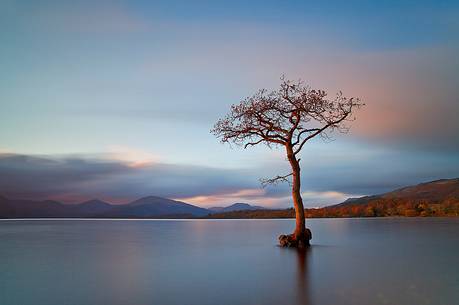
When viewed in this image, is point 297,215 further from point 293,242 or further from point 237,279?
point 237,279

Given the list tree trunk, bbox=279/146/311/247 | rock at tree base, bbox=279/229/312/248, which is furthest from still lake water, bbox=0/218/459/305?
tree trunk, bbox=279/146/311/247

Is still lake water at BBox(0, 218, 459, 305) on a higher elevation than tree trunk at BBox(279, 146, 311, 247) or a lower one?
lower

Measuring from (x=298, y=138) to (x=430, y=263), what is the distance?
975 centimetres

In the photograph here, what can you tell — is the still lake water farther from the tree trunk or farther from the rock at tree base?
the tree trunk

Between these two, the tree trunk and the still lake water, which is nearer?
the still lake water

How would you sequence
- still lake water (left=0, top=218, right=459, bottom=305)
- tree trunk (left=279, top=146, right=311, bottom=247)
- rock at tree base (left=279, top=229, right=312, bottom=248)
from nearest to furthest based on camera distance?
still lake water (left=0, top=218, right=459, bottom=305)
rock at tree base (left=279, top=229, right=312, bottom=248)
tree trunk (left=279, top=146, right=311, bottom=247)

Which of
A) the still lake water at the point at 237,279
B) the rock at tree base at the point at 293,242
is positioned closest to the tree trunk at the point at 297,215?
the rock at tree base at the point at 293,242

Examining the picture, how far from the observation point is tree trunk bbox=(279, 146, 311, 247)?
2119 centimetres

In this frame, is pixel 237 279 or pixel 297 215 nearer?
pixel 237 279

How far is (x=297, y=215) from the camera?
21.5 m

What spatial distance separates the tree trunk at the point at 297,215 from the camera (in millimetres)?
21188

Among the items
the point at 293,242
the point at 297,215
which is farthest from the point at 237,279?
the point at 297,215

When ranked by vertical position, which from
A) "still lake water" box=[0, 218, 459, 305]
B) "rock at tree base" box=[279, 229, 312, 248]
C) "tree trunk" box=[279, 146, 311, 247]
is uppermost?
"tree trunk" box=[279, 146, 311, 247]

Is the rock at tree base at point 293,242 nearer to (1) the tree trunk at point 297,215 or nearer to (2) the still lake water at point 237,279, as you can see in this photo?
(1) the tree trunk at point 297,215
